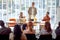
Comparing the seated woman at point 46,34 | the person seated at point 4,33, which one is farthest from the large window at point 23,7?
the seated woman at point 46,34

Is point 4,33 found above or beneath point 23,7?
beneath

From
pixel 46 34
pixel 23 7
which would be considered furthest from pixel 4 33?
pixel 23 7

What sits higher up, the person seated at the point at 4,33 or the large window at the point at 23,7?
the large window at the point at 23,7

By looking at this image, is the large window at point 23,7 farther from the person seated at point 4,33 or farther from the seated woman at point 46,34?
the seated woman at point 46,34

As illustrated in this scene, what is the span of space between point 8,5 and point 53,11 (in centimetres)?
232

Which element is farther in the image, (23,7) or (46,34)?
(23,7)

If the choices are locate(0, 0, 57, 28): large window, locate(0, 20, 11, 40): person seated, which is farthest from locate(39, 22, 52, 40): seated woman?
locate(0, 0, 57, 28): large window

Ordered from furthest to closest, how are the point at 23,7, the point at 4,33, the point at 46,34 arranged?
the point at 23,7 → the point at 4,33 → the point at 46,34

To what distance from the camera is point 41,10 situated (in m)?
9.95

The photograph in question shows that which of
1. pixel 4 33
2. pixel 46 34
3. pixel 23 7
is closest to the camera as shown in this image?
pixel 46 34

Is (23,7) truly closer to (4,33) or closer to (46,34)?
(4,33)

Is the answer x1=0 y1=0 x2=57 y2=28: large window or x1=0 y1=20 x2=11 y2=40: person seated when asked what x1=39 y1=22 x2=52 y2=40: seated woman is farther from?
x1=0 y1=0 x2=57 y2=28: large window

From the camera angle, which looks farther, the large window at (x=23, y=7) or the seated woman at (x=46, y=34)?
the large window at (x=23, y=7)

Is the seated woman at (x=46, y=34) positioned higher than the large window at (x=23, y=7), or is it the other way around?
the large window at (x=23, y=7)
